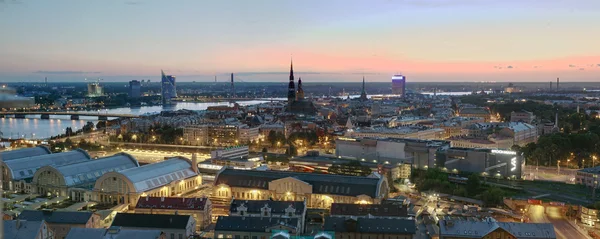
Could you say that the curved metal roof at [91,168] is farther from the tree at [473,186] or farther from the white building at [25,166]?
the tree at [473,186]

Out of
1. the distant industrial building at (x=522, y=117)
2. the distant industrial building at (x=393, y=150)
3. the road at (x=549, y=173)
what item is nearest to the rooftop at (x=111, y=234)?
the distant industrial building at (x=393, y=150)

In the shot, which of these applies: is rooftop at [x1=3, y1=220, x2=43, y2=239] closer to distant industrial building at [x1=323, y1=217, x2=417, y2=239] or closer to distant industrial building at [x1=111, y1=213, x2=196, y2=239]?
distant industrial building at [x1=111, y1=213, x2=196, y2=239]

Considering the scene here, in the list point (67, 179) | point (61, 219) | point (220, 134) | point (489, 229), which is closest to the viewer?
point (489, 229)

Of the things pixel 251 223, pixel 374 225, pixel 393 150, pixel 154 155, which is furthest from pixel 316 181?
pixel 154 155

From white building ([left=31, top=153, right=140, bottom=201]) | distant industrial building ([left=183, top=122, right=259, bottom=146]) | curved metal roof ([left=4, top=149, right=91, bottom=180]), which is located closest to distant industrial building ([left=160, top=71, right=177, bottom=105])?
distant industrial building ([left=183, top=122, right=259, bottom=146])

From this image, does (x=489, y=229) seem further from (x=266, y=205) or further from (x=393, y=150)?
(x=393, y=150)

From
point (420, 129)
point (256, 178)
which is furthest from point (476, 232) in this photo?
point (420, 129)
